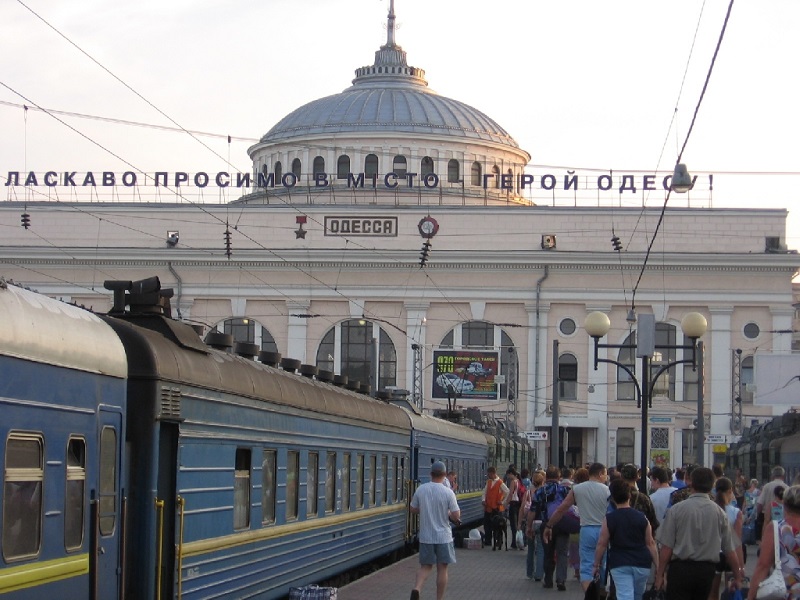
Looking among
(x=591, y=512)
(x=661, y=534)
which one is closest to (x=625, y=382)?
(x=591, y=512)

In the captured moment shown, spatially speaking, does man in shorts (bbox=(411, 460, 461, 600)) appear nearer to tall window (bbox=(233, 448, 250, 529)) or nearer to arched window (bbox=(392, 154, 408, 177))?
tall window (bbox=(233, 448, 250, 529))

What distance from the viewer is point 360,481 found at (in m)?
22.2

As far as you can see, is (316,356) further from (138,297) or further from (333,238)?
(138,297)

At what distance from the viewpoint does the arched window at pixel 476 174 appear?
103 metres

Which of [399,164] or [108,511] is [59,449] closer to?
[108,511]

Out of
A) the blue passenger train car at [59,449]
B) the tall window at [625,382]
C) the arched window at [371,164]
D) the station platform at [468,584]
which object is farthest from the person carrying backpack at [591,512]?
the arched window at [371,164]

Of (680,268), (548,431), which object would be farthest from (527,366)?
(680,268)

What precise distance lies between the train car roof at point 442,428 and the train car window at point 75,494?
55.4 ft

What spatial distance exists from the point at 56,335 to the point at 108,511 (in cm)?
138

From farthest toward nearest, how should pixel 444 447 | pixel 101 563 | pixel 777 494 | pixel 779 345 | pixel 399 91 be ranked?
pixel 399 91
pixel 779 345
pixel 444 447
pixel 777 494
pixel 101 563

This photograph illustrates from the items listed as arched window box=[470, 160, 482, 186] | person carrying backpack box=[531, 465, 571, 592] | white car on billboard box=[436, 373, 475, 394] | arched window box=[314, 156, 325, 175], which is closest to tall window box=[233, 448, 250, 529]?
person carrying backpack box=[531, 465, 571, 592]

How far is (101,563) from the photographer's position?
1088 centimetres

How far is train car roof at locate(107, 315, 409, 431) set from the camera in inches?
469

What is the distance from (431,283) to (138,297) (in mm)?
77279
